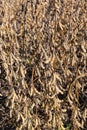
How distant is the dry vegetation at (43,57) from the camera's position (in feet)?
7.92

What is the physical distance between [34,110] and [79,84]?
1.41 feet

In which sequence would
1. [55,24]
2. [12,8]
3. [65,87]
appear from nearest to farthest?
[55,24] → [12,8] → [65,87]

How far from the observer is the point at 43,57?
2.45 meters

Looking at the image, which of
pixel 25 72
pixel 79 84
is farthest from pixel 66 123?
pixel 25 72

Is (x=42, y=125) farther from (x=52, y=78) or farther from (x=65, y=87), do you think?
(x=52, y=78)

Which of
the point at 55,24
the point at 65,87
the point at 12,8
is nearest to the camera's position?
the point at 55,24

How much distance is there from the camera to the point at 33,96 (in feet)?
8.36

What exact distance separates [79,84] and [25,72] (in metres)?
0.40

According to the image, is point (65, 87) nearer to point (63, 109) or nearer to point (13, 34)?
point (63, 109)

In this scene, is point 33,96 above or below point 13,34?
below

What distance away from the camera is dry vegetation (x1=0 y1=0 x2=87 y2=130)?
7.92 feet

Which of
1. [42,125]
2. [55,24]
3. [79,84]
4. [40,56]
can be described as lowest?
[42,125]

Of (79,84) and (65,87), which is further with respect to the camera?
(65,87)

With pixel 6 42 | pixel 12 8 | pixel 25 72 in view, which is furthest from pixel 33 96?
pixel 12 8
